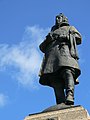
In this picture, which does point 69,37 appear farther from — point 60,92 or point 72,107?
point 72,107

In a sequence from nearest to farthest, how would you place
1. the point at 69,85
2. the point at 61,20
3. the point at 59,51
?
the point at 69,85 → the point at 59,51 → the point at 61,20

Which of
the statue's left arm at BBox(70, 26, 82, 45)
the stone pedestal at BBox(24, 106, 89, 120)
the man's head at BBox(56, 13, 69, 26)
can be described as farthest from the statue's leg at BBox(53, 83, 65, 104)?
the man's head at BBox(56, 13, 69, 26)

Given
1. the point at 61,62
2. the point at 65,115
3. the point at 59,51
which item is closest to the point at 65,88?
the point at 61,62

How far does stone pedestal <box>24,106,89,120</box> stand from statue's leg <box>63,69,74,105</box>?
39cm

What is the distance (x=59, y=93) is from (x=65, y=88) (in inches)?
10.0

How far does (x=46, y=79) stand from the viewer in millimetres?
9906

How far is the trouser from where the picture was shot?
905 centimetres

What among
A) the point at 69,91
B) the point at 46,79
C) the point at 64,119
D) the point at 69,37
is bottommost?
the point at 64,119

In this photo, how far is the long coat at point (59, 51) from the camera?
956cm

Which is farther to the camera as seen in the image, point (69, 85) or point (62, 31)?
point (62, 31)

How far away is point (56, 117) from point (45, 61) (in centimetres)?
199

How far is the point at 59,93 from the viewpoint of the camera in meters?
9.66

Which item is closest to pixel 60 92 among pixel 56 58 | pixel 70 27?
pixel 56 58

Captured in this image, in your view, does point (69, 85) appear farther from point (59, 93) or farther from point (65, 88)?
point (59, 93)
